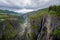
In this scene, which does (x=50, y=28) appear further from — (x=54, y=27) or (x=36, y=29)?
(x=36, y=29)

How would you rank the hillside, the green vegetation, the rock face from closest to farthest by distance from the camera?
the green vegetation < the hillside < the rock face

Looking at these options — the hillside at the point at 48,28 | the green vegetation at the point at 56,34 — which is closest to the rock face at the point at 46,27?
the hillside at the point at 48,28

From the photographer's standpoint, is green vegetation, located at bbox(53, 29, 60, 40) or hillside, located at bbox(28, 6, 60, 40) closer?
Answer: green vegetation, located at bbox(53, 29, 60, 40)

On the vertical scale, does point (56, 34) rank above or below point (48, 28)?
below

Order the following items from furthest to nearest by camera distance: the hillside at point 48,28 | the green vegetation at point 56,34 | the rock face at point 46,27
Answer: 1. the rock face at point 46,27
2. the hillside at point 48,28
3. the green vegetation at point 56,34

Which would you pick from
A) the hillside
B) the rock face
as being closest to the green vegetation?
the hillside

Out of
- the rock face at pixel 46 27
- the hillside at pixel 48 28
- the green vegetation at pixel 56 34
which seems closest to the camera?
the green vegetation at pixel 56 34

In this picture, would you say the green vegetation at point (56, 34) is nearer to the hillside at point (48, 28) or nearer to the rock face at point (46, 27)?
the hillside at point (48, 28)

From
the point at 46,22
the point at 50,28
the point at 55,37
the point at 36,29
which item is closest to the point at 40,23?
the point at 36,29

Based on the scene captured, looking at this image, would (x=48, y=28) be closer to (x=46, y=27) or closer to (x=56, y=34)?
(x=46, y=27)

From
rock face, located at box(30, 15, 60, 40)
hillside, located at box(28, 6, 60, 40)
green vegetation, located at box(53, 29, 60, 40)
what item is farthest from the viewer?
rock face, located at box(30, 15, 60, 40)

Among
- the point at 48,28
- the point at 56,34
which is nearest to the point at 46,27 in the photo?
the point at 48,28

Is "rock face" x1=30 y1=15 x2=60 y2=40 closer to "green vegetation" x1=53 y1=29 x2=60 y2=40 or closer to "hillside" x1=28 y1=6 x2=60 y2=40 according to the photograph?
"hillside" x1=28 y1=6 x2=60 y2=40
